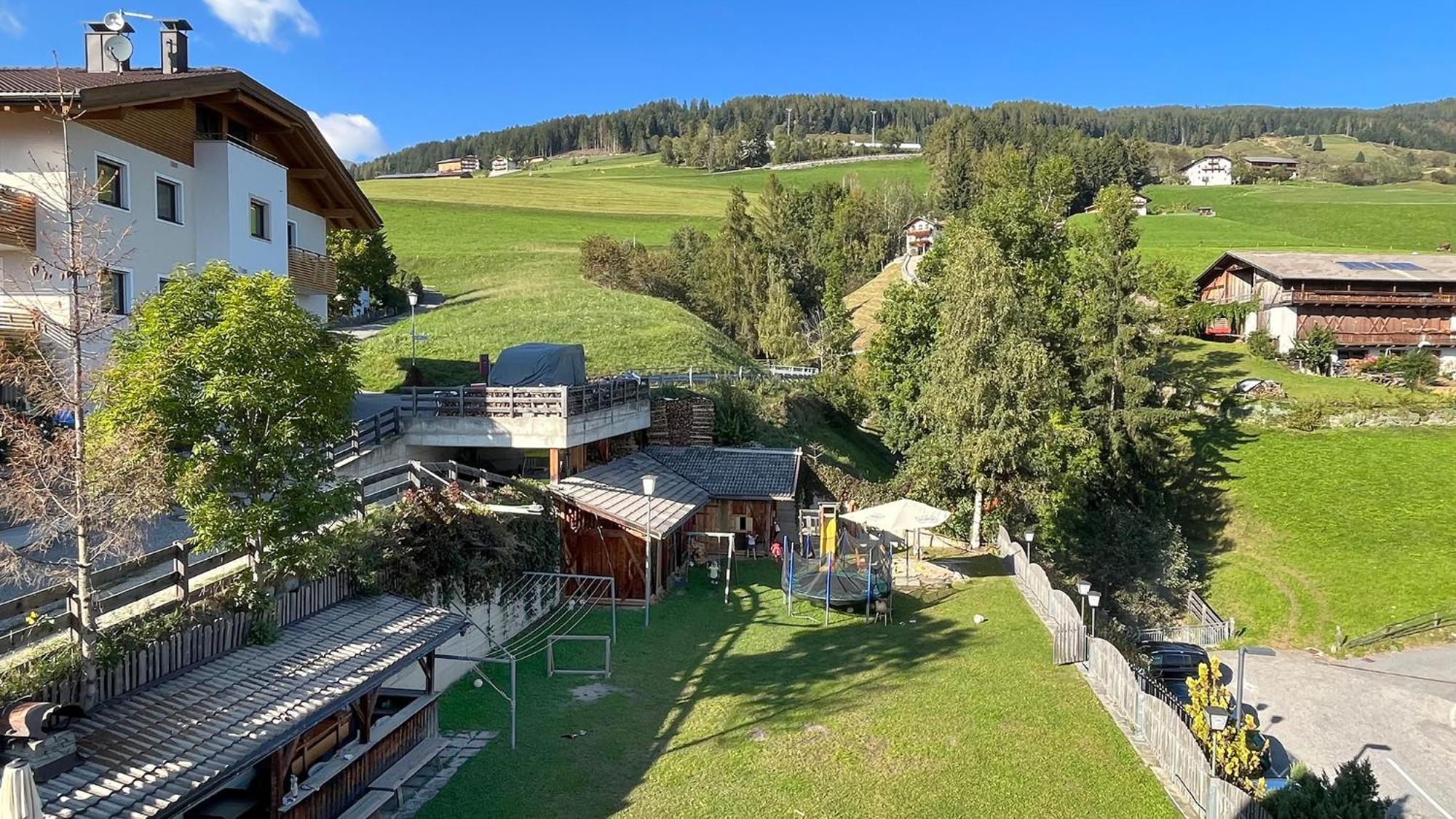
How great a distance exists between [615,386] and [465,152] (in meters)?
182

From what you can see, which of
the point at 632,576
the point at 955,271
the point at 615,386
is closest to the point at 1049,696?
the point at 632,576

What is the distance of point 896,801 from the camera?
41.1 ft

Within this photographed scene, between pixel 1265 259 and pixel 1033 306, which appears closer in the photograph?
pixel 1033 306

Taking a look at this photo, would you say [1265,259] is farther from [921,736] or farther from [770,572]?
[921,736]

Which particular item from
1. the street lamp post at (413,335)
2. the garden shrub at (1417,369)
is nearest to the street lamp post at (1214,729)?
the street lamp post at (413,335)

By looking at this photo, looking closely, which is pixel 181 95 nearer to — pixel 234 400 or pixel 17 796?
pixel 234 400

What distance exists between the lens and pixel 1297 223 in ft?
306

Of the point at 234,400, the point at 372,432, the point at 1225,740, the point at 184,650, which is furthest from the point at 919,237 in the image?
the point at 184,650

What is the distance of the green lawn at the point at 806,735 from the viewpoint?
1245 centimetres

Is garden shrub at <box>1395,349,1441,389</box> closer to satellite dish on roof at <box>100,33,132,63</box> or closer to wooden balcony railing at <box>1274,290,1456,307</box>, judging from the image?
wooden balcony railing at <box>1274,290,1456,307</box>

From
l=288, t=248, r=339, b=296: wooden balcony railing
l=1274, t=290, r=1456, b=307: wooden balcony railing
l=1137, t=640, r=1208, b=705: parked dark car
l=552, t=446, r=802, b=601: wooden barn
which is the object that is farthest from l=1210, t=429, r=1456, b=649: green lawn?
l=288, t=248, r=339, b=296: wooden balcony railing

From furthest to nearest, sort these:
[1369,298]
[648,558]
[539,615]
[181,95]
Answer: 1. [1369,298]
2. [181,95]
3. [539,615]
4. [648,558]

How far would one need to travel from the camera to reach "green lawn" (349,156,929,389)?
146 ft

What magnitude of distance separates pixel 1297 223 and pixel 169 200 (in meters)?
103
